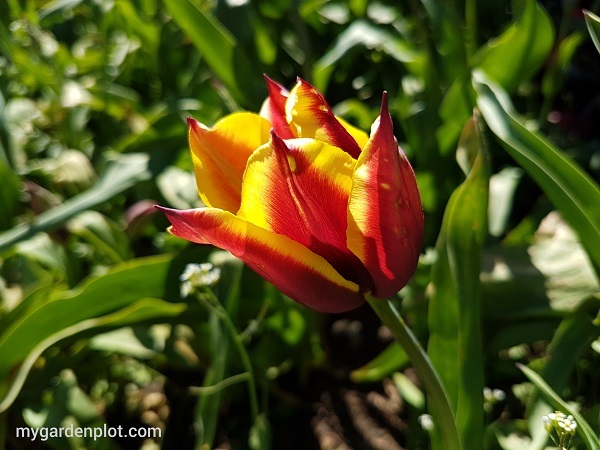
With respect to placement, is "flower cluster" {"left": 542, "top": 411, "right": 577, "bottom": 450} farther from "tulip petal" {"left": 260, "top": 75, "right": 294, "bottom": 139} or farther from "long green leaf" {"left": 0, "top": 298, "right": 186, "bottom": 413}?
"long green leaf" {"left": 0, "top": 298, "right": 186, "bottom": 413}

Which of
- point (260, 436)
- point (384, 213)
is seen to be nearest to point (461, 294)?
point (384, 213)

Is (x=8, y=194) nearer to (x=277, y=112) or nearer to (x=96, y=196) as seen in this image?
(x=96, y=196)

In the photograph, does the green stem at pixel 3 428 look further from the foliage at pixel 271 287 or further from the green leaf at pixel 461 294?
the green leaf at pixel 461 294

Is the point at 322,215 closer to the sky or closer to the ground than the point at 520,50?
closer to the sky

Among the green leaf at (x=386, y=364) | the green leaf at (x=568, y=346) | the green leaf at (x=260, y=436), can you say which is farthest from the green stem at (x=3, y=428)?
the green leaf at (x=568, y=346)

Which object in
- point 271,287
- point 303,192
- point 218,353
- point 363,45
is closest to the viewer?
point 303,192

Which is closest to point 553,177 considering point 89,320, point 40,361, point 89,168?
point 89,320
